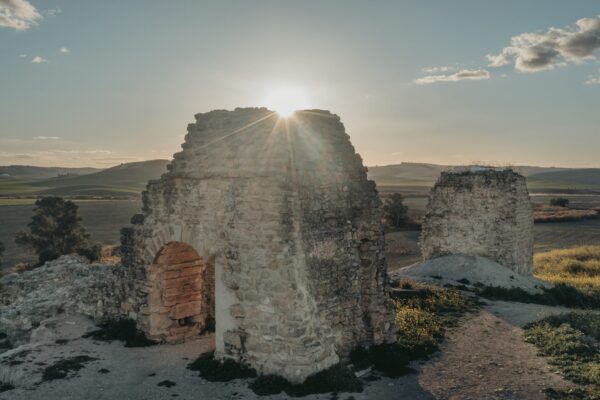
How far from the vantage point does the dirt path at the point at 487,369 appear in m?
8.44

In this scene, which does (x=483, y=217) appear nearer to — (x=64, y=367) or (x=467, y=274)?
(x=467, y=274)

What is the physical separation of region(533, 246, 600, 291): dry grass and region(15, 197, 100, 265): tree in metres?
23.6

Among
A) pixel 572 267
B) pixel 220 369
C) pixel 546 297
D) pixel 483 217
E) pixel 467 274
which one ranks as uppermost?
pixel 483 217

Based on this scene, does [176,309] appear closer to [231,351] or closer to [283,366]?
[231,351]

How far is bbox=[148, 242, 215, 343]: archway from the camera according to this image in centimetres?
1073

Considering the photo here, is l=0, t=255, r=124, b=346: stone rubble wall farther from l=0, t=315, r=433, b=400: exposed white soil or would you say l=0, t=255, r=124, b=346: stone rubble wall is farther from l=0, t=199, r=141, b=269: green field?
l=0, t=199, r=141, b=269: green field

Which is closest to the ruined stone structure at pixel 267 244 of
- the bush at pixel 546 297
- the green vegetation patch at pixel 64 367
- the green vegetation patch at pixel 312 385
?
the green vegetation patch at pixel 312 385

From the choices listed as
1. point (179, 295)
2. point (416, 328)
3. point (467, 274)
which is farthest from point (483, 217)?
point (179, 295)

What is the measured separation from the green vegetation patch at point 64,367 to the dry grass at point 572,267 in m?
18.3

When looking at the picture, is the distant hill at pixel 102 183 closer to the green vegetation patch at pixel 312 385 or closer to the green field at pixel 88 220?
the green field at pixel 88 220

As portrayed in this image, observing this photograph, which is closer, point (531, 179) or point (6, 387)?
point (6, 387)

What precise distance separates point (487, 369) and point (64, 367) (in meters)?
8.15

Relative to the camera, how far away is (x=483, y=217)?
19688mm

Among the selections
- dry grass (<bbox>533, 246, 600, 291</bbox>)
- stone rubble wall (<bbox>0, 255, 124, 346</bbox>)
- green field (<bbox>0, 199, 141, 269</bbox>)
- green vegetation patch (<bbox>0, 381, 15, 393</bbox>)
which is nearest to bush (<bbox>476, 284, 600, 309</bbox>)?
dry grass (<bbox>533, 246, 600, 291</bbox>)
